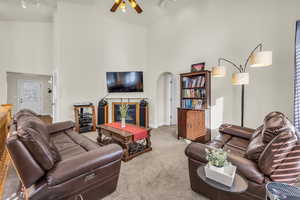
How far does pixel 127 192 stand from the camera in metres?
1.88

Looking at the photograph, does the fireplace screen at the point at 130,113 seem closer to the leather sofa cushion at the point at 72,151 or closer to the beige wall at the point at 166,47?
the beige wall at the point at 166,47

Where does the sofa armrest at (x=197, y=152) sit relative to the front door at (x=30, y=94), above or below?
below

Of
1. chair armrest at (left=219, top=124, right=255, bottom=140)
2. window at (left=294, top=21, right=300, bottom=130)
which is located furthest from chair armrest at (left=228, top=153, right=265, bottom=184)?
window at (left=294, top=21, right=300, bottom=130)

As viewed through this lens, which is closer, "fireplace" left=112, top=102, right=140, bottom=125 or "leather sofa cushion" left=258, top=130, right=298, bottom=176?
"leather sofa cushion" left=258, top=130, right=298, bottom=176

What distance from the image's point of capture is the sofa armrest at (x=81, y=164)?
1.28 meters

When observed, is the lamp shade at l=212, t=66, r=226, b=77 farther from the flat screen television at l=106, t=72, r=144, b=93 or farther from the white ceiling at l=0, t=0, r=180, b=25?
the flat screen television at l=106, t=72, r=144, b=93

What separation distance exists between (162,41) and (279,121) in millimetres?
4281

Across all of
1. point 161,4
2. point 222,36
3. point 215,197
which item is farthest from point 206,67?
point 215,197

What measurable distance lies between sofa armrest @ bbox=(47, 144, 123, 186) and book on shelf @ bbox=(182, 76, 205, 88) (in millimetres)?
2837

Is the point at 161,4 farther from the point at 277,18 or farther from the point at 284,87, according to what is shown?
the point at 284,87

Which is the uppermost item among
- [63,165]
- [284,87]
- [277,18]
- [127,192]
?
[277,18]

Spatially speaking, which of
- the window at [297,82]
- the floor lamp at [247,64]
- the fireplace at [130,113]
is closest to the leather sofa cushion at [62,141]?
the fireplace at [130,113]

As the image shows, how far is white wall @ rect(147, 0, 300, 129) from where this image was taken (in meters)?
2.65

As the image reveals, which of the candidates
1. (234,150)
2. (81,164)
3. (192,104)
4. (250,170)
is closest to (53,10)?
(192,104)
